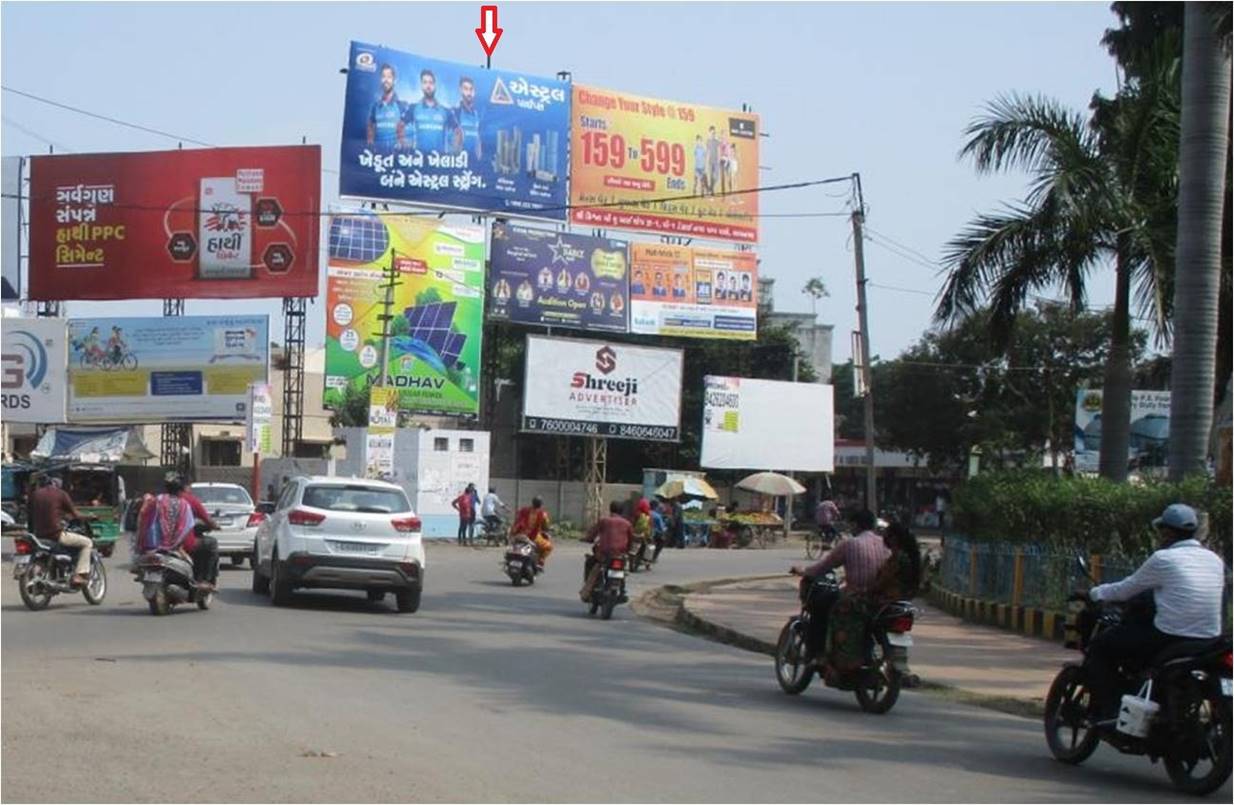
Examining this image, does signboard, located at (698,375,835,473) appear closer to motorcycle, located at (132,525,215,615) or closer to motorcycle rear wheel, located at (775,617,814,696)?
motorcycle, located at (132,525,215,615)

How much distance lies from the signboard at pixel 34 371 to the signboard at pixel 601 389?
14.9 metres

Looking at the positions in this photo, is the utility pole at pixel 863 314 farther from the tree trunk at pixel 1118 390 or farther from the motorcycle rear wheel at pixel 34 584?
the motorcycle rear wheel at pixel 34 584

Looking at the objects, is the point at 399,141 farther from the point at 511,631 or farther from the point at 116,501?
the point at 511,631

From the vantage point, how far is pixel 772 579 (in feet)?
107

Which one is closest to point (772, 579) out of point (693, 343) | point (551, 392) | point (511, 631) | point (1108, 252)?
point (1108, 252)

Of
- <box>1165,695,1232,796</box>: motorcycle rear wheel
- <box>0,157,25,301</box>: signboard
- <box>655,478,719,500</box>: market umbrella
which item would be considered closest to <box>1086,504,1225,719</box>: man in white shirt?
<box>1165,695,1232,796</box>: motorcycle rear wheel

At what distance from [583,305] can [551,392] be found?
3191 mm

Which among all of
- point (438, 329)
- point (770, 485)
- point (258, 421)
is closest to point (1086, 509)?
point (258, 421)

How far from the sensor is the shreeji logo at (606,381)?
51219mm

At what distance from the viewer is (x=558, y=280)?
51.4 meters

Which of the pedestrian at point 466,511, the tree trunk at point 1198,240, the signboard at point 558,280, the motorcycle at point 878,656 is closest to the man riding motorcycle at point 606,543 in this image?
the tree trunk at point 1198,240

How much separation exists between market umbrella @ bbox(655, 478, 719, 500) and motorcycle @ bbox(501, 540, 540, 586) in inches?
864

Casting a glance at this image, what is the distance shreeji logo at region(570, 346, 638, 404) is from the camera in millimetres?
51219

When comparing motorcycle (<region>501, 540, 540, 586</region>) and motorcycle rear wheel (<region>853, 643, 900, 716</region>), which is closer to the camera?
motorcycle rear wheel (<region>853, 643, 900, 716</region>)
